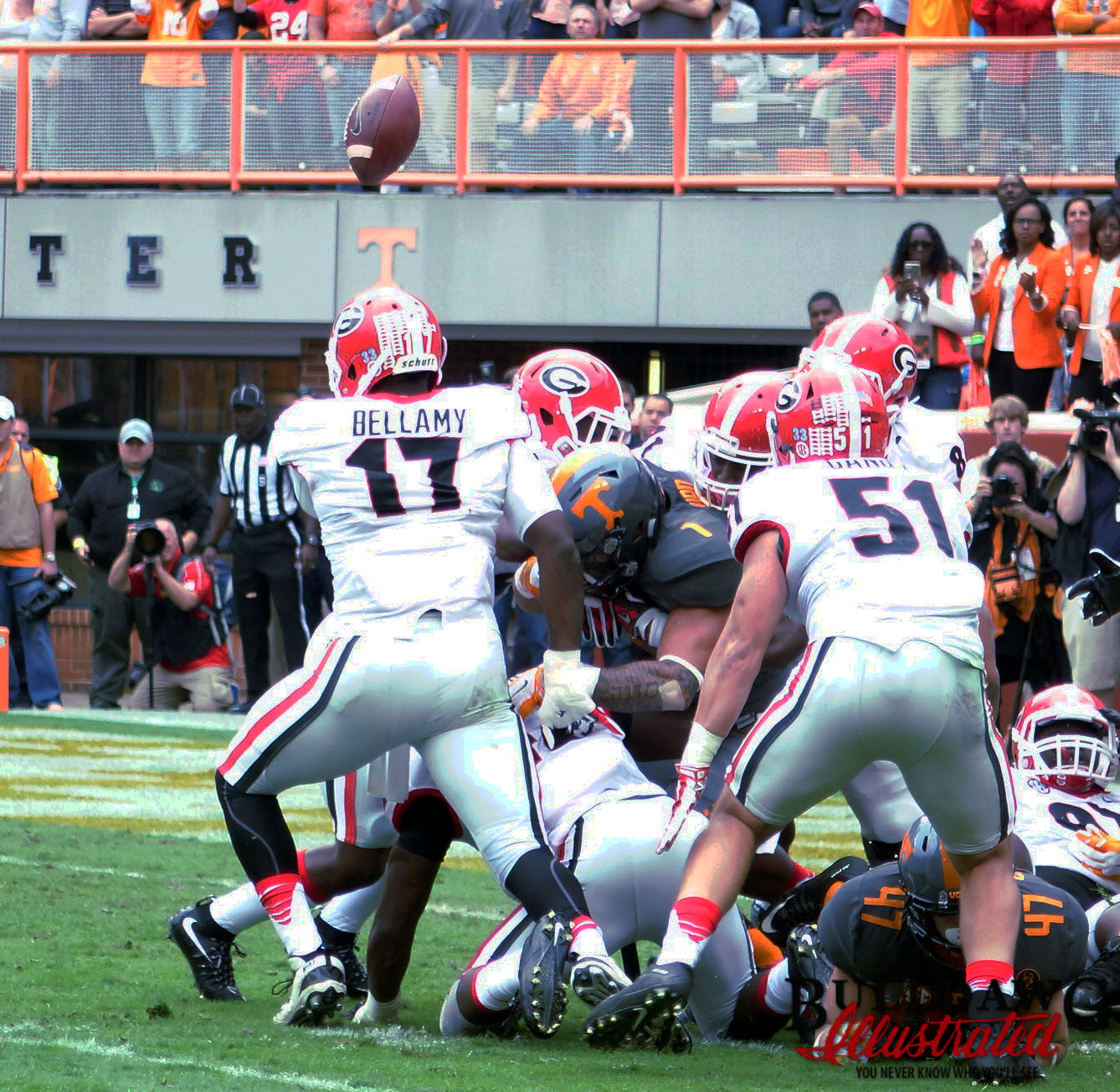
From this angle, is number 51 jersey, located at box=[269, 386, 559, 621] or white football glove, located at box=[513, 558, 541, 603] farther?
white football glove, located at box=[513, 558, 541, 603]

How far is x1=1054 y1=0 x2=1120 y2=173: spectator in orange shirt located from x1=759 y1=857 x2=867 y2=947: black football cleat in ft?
28.5

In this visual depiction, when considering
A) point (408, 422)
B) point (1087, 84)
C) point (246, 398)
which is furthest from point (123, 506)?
point (408, 422)

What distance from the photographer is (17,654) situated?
480 inches

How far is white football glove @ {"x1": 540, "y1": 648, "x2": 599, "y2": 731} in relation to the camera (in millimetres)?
4238

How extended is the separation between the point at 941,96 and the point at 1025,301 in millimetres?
2729

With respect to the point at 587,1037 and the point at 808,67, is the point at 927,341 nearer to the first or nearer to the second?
the point at 808,67

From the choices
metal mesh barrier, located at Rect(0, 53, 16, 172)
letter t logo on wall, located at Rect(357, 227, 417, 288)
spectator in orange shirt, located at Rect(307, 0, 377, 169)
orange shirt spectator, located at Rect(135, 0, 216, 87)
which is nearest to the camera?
spectator in orange shirt, located at Rect(307, 0, 377, 169)

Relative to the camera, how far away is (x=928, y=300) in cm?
963

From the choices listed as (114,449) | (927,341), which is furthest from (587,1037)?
(114,449)

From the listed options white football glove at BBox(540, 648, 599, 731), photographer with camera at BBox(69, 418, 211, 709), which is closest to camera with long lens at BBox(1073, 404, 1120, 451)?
white football glove at BBox(540, 648, 599, 731)

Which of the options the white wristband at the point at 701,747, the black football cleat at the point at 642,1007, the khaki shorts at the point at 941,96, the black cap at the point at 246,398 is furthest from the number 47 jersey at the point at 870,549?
the khaki shorts at the point at 941,96

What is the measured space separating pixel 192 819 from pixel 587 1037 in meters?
4.46

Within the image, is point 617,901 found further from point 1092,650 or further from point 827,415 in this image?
point 1092,650

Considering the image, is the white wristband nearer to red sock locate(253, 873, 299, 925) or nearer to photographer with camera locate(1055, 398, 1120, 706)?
red sock locate(253, 873, 299, 925)
